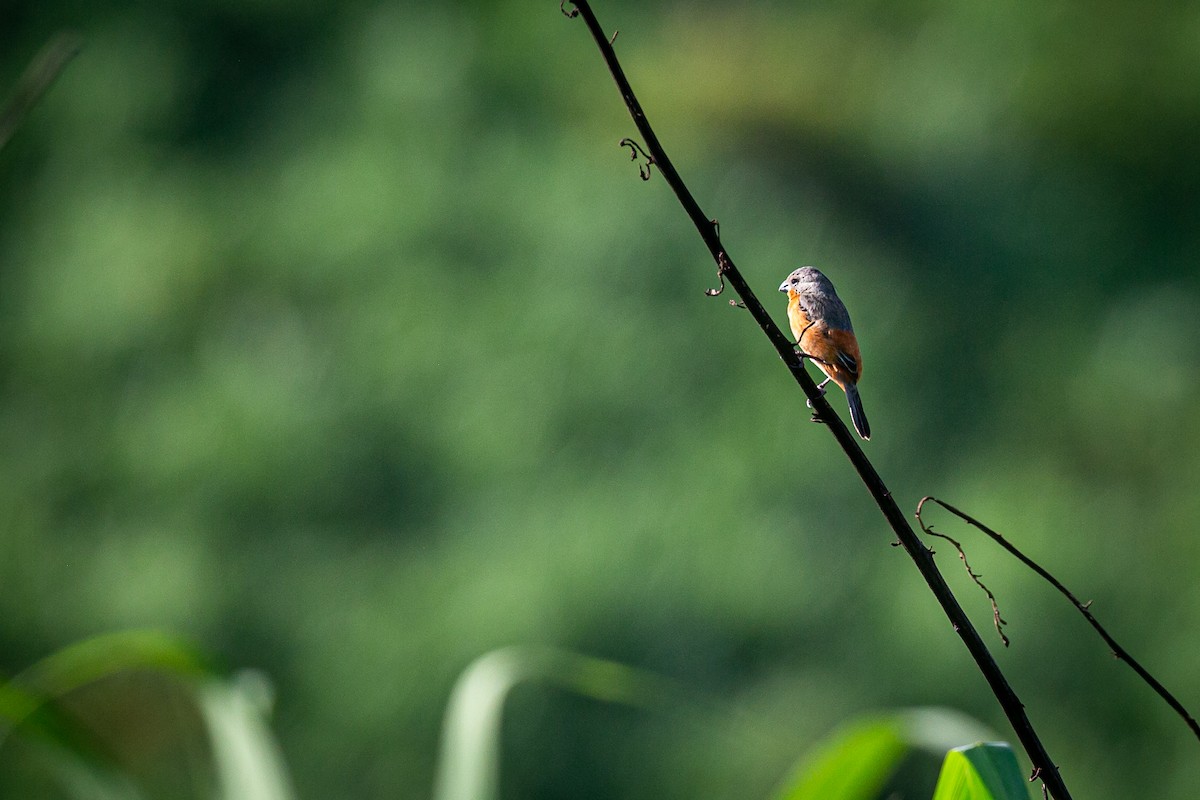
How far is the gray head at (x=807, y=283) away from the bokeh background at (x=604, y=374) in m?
1.40

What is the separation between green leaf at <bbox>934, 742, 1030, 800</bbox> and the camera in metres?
0.41

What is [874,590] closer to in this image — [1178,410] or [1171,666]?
[1171,666]

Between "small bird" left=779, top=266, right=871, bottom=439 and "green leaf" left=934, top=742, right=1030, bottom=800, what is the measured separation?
0.18 meters

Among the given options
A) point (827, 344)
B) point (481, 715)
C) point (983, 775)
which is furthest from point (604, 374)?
point (983, 775)

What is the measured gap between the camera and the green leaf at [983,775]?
409mm

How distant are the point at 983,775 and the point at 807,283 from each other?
0.29 metres

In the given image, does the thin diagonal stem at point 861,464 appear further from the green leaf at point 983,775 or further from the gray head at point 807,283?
the gray head at point 807,283

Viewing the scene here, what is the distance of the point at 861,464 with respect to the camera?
0.37 meters

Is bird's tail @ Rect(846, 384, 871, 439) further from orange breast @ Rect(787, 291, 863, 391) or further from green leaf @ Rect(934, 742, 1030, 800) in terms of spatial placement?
green leaf @ Rect(934, 742, 1030, 800)

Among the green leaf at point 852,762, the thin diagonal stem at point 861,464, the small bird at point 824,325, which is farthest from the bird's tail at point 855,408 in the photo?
the thin diagonal stem at point 861,464

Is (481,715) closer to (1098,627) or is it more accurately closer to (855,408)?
(855,408)

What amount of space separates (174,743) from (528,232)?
55.2 inches

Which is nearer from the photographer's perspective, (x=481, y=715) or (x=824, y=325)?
(x=824, y=325)

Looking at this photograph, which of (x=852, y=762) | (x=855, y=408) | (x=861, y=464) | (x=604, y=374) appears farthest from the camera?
(x=604, y=374)
